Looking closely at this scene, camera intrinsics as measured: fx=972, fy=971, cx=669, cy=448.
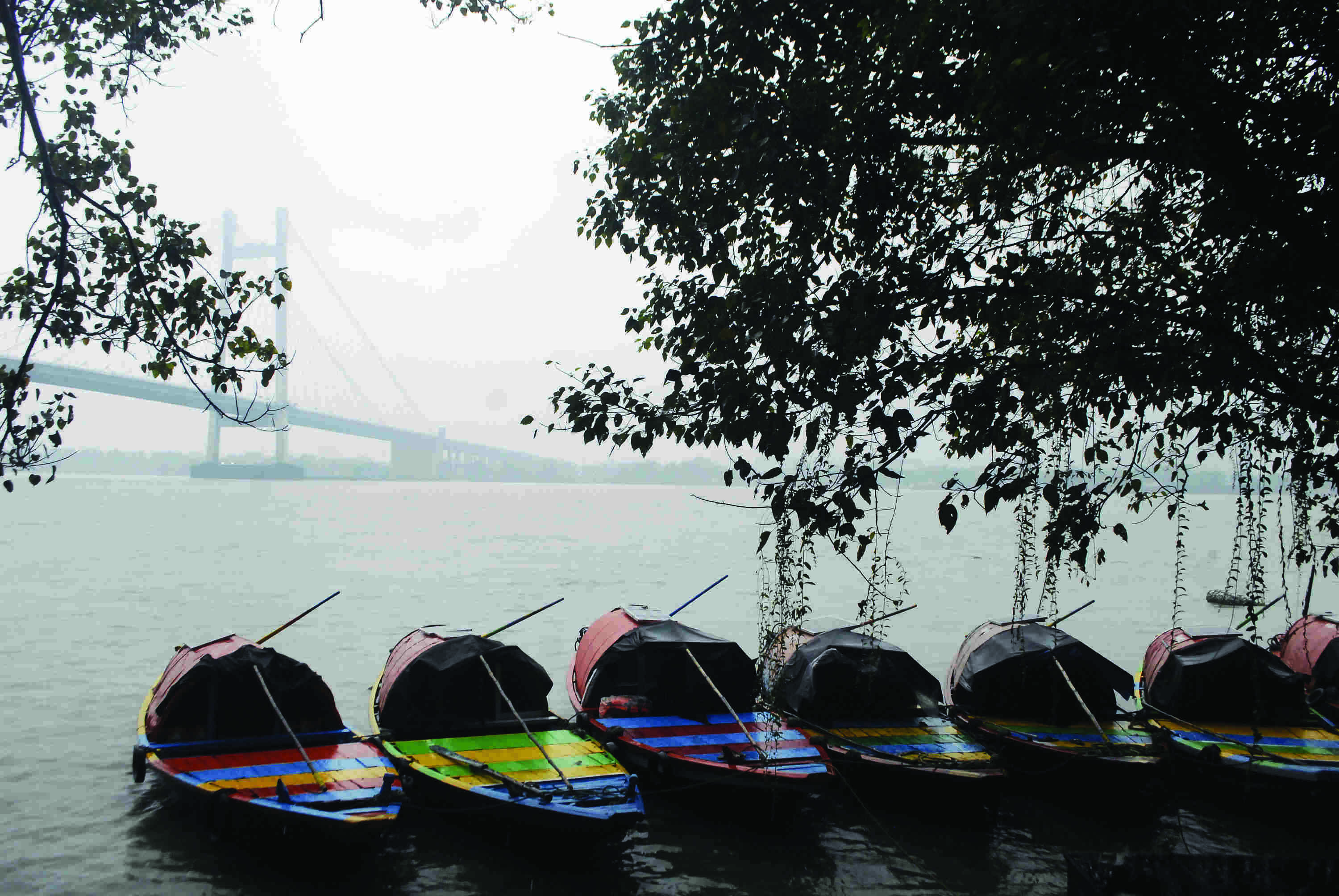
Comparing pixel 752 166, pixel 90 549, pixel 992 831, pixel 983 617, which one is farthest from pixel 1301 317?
pixel 90 549

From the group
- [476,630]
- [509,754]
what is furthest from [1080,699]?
[476,630]

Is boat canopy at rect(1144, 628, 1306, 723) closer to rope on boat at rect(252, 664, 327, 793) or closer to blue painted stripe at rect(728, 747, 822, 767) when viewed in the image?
blue painted stripe at rect(728, 747, 822, 767)

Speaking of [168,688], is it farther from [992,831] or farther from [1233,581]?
[1233,581]

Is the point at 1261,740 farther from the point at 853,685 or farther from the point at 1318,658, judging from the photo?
the point at 853,685

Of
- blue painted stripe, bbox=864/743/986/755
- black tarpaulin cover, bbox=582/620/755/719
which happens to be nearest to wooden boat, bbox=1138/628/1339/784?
blue painted stripe, bbox=864/743/986/755

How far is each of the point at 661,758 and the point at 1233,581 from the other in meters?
6.00

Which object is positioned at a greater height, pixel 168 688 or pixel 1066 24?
pixel 1066 24

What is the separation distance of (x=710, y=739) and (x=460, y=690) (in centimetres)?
307

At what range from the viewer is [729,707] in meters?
11.2

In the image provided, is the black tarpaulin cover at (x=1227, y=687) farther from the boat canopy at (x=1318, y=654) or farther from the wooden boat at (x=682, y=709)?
the wooden boat at (x=682, y=709)

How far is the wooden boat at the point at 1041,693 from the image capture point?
464 inches

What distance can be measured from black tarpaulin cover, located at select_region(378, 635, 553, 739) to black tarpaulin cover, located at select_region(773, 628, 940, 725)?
10.4 ft

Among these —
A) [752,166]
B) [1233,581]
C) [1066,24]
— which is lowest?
[1233,581]

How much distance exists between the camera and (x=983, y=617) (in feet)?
108
